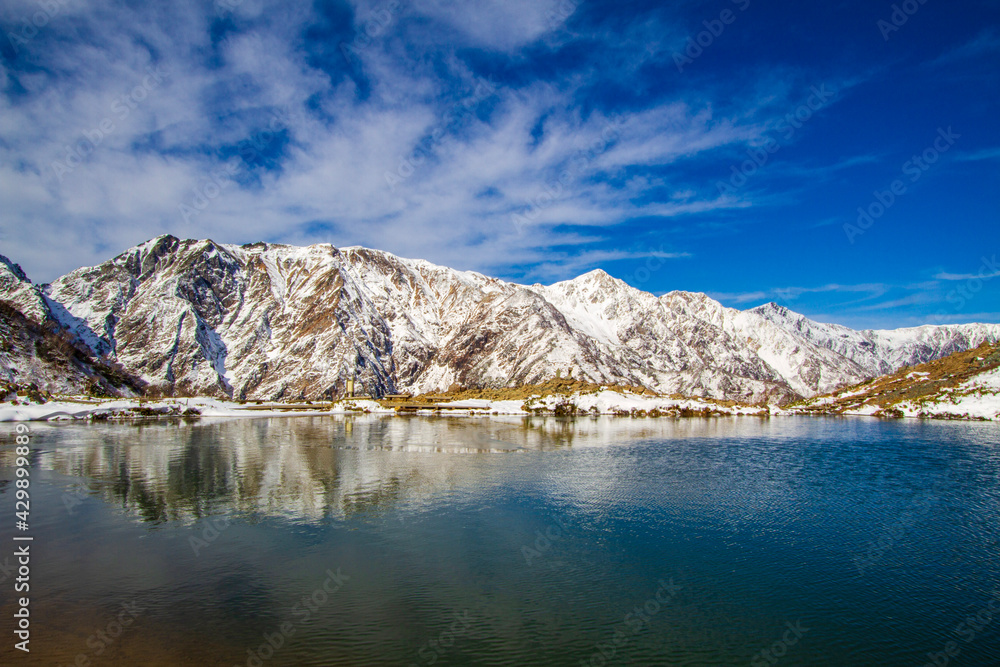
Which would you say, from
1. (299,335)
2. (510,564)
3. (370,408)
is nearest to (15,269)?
(299,335)

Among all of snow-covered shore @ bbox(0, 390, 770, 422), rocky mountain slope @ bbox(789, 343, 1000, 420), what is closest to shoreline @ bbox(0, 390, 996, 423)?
snow-covered shore @ bbox(0, 390, 770, 422)

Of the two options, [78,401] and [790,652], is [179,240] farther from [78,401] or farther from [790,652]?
[790,652]

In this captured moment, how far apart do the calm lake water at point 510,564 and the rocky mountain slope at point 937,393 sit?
1695 inches

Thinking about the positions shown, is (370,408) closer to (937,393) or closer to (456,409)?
(456,409)

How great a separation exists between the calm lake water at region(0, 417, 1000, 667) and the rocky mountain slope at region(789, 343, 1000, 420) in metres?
43.1

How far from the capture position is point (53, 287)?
16838 cm

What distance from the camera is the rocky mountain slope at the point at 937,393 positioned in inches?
2534

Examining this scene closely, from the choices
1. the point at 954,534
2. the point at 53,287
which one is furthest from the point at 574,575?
the point at 53,287

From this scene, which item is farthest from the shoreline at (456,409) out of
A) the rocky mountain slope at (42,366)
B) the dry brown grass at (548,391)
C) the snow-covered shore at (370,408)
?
the rocky mountain slope at (42,366)

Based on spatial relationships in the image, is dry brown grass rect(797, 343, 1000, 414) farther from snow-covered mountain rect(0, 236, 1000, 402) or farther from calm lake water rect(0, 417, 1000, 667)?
snow-covered mountain rect(0, 236, 1000, 402)

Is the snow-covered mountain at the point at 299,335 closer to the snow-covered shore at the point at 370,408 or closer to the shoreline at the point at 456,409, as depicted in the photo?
the snow-covered shore at the point at 370,408

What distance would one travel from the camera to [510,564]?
15992 millimetres

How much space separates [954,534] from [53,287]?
21955 centimetres

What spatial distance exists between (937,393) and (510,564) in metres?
79.9
